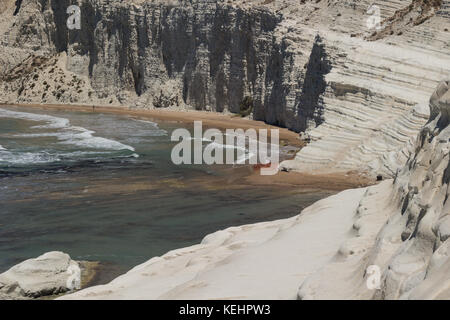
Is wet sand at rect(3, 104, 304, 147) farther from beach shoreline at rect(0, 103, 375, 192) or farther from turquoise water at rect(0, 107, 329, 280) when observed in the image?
turquoise water at rect(0, 107, 329, 280)

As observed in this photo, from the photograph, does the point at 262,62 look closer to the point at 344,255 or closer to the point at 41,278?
the point at 41,278

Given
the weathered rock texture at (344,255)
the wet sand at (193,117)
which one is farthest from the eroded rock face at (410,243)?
the wet sand at (193,117)

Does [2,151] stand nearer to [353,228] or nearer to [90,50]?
[353,228]

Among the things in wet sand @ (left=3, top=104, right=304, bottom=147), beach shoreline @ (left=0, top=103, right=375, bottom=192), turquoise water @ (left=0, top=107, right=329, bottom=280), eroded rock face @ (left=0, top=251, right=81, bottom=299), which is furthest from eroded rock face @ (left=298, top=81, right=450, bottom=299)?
wet sand @ (left=3, top=104, right=304, bottom=147)

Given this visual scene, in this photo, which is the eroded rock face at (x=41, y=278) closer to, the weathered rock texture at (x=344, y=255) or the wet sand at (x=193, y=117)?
the weathered rock texture at (x=344, y=255)

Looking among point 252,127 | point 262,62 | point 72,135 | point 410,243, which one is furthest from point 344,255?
point 262,62

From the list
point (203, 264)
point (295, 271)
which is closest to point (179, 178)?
point (203, 264)
